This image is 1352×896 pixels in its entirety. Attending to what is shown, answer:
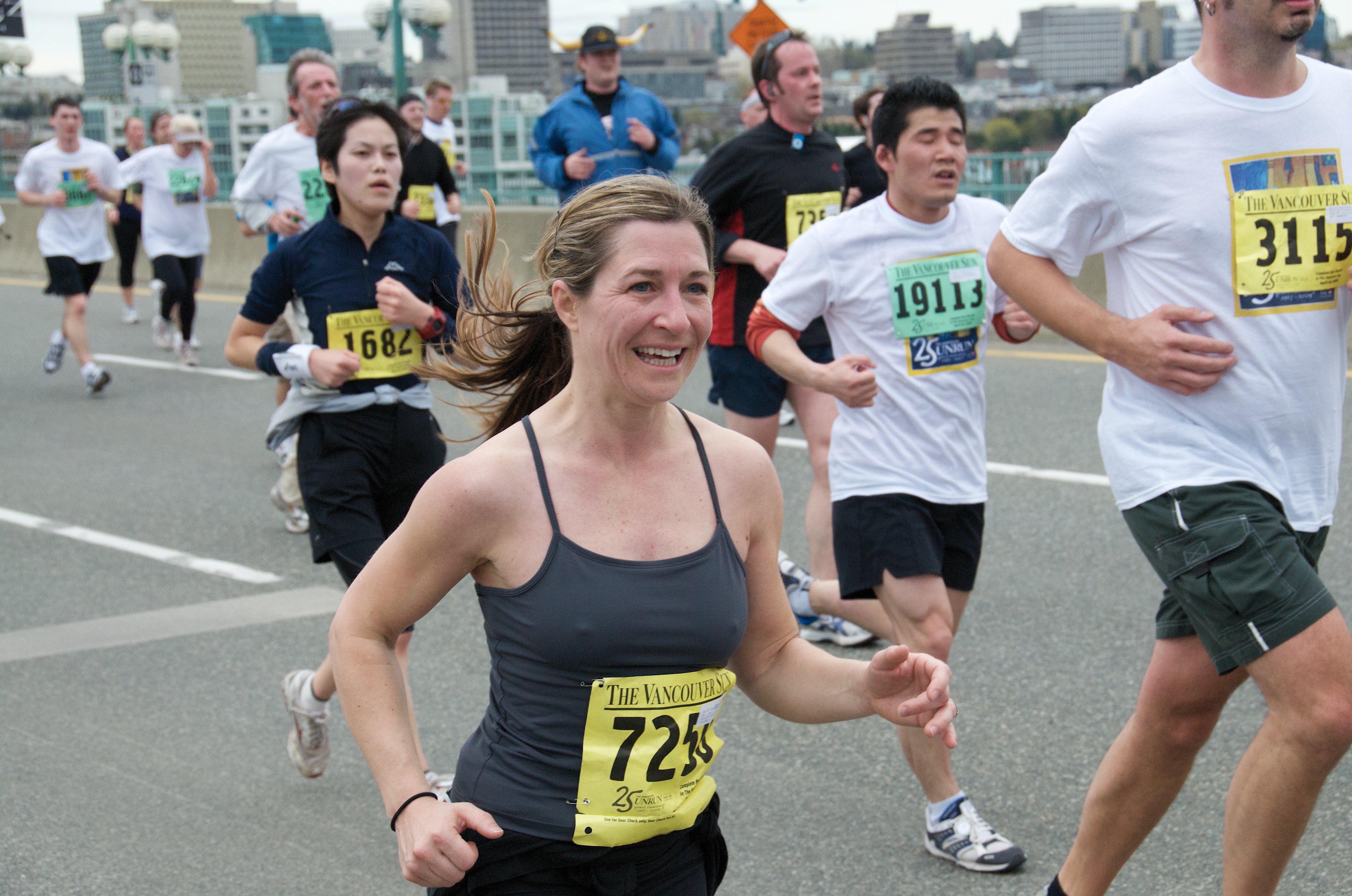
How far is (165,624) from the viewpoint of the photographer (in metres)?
5.88

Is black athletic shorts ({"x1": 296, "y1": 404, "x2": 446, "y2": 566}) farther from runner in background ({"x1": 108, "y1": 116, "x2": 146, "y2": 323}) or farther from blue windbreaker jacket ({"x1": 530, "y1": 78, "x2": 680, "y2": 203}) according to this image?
runner in background ({"x1": 108, "y1": 116, "x2": 146, "y2": 323})

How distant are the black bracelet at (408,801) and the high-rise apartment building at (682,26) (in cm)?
6841

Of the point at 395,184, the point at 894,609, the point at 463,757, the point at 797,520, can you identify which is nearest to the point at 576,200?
the point at 463,757

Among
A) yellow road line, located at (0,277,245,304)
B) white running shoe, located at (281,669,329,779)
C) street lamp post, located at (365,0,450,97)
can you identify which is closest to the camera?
white running shoe, located at (281,669,329,779)

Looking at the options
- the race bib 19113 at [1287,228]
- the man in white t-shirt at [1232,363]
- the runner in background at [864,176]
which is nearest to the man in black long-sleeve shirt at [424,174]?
the runner in background at [864,176]

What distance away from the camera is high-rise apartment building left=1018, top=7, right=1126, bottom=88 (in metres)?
17.7

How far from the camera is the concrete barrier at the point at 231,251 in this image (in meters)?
13.8

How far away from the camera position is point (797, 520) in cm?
716

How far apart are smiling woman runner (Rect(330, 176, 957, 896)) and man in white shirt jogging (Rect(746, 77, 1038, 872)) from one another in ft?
5.09

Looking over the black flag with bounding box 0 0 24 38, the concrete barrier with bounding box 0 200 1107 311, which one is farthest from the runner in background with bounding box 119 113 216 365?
the black flag with bounding box 0 0 24 38

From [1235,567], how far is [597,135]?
289 inches

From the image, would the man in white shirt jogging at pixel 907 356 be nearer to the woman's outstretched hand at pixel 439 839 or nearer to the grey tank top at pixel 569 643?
the grey tank top at pixel 569 643

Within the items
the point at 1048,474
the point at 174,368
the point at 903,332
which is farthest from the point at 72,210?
the point at 903,332

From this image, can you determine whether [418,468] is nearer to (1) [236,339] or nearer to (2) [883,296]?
(1) [236,339]
